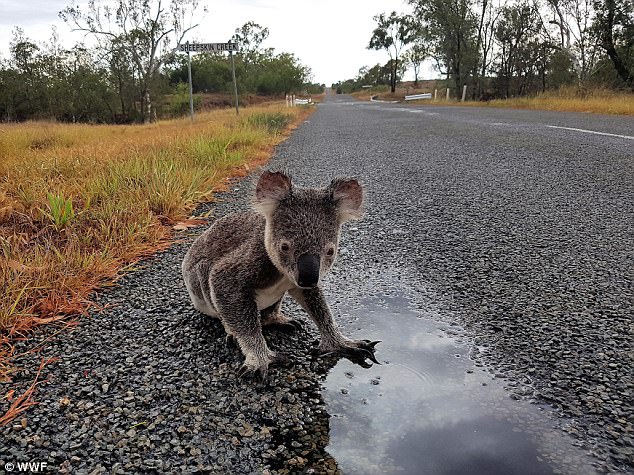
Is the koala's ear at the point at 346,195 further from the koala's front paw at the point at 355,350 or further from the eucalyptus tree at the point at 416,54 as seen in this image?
the eucalyptus tree at the point at 416,54

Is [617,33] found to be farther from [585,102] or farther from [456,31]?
[456,31]

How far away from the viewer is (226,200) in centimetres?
512

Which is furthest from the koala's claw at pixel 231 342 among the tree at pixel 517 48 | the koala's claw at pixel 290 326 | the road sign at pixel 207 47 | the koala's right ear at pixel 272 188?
the tree at pixel 517 48

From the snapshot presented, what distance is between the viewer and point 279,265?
204 cm

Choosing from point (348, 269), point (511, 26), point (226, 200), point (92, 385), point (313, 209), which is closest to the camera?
point (92, 385)

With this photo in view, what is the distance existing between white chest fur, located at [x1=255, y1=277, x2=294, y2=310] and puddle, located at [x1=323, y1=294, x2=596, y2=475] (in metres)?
0.45

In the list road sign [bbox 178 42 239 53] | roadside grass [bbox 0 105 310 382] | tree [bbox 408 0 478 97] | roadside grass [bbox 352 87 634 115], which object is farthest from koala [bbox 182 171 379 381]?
tree [bbox 408 0 478 97]

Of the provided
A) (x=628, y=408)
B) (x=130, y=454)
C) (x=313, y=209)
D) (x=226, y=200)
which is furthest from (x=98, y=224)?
(x=628, y=408)

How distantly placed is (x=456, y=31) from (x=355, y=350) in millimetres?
43637

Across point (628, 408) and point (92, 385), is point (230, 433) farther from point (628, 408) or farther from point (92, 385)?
point (628, 408)

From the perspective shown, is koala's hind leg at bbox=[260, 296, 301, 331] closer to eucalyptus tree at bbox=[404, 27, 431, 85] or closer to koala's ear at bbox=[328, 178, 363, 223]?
koala's ear at bbox=[328, 178, 363, 223]

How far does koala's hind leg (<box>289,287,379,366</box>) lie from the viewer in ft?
6.81

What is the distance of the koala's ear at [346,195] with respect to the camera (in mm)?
2223

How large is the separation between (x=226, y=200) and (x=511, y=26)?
1449 inches
